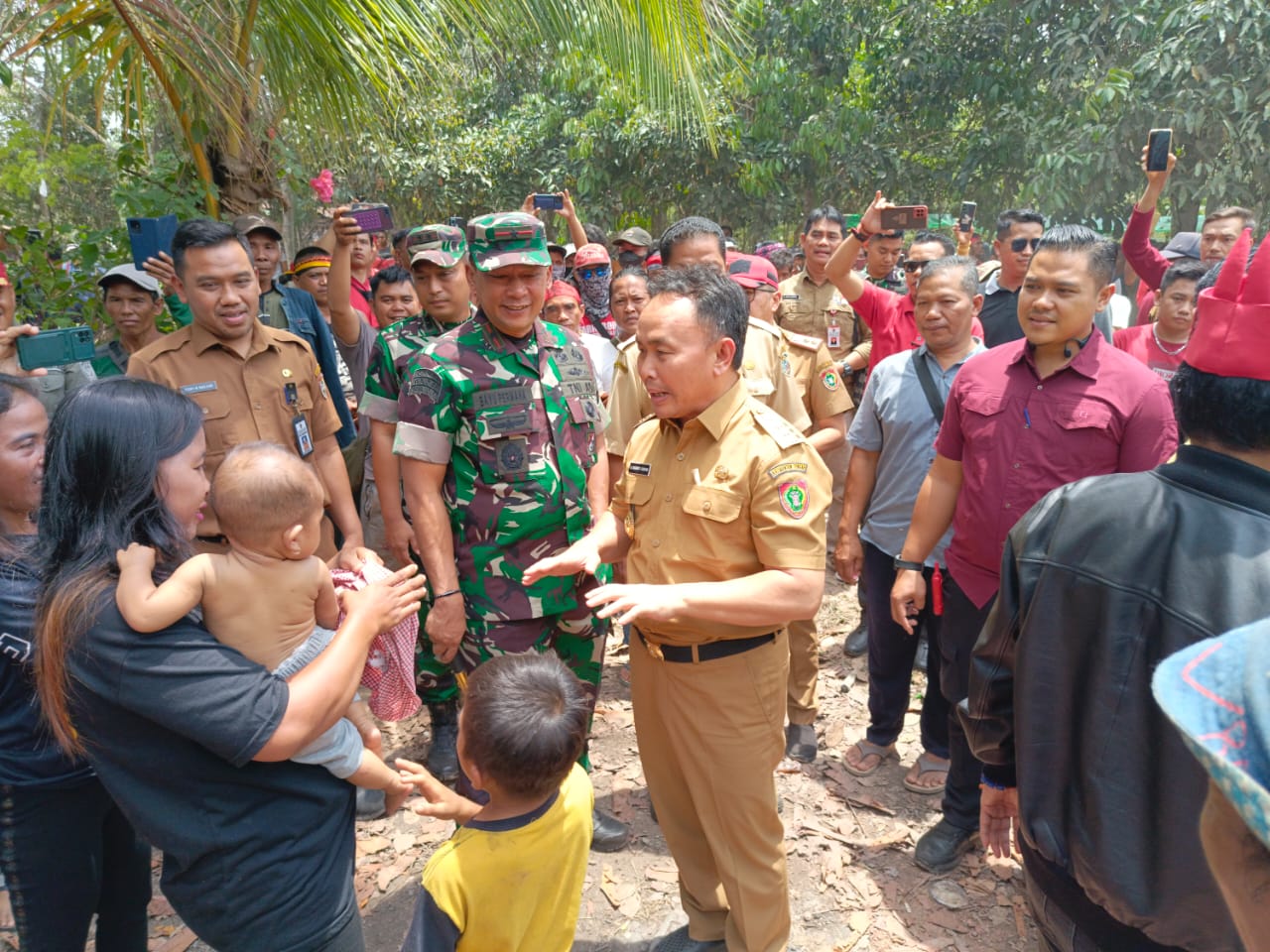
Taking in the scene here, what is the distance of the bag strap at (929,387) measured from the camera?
12.3ft

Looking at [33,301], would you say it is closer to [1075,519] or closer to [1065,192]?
[1075,519]

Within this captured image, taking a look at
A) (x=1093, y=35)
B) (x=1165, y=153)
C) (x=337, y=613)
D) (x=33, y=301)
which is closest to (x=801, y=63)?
(x=1093, y=35)

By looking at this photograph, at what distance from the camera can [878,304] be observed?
5.23 m

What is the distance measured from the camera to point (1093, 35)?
11.9 metres

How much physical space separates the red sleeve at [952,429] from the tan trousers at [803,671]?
1152 mm

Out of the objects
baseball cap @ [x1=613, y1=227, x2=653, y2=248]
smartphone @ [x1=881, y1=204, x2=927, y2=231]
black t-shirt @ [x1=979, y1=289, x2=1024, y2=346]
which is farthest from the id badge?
baseball cap @ [x1=613, y1=227, x2=653, y2=248]

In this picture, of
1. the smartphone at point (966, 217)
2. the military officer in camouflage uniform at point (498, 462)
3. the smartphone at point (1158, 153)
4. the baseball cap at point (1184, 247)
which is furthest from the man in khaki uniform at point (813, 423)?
the baseball cap at point (1184, 247)

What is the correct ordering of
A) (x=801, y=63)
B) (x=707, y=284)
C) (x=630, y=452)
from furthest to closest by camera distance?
(x=801, y=63)
(x=630, y=452)
(x=707, y=284)

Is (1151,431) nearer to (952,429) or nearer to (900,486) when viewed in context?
(952,429)

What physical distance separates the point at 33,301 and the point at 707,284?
454 cm

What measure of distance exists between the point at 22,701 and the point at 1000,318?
5374 mm

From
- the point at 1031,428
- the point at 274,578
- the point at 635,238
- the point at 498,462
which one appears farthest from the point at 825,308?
the point at 274,578

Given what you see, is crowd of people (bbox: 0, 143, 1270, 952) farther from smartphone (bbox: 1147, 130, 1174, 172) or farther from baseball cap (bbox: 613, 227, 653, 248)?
baseball cap (bbox: 613, 227, 653, 248)

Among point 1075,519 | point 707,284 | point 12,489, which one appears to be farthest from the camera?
point 707,284
